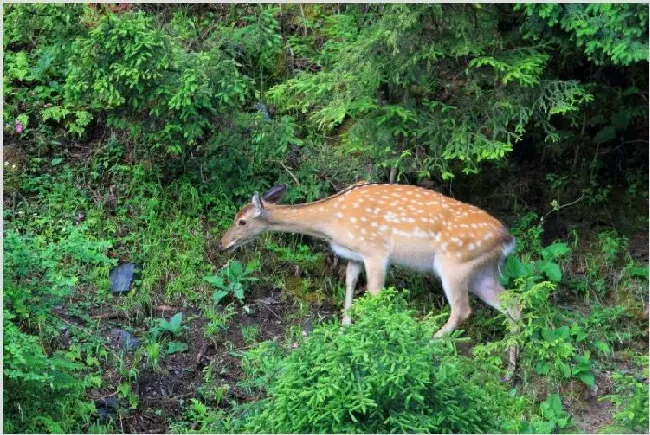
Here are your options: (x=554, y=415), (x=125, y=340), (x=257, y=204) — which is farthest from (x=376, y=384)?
(x=257, y=204)

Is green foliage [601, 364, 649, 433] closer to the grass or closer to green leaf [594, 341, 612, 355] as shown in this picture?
the grass

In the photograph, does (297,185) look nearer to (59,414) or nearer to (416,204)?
(416,204)

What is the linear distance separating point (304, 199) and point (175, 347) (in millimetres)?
2327

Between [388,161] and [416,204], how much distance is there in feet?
1.64

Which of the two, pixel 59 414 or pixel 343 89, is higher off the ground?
pixel 343 89

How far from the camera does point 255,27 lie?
1148 centimetres

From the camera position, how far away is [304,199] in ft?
37.1

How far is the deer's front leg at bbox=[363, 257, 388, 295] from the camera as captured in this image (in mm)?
9984

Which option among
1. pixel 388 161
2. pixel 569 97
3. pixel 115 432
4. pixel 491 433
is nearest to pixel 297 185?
pixel 388 161

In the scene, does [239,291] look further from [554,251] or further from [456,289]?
[554,251]

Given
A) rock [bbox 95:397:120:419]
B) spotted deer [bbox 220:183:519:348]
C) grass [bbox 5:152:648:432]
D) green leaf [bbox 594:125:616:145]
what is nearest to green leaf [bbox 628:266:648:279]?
grass [bbox 5:152:648:432]

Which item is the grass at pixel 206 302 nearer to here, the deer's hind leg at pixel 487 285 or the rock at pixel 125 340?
the rock at pixel 125 340

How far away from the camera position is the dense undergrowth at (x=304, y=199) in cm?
776

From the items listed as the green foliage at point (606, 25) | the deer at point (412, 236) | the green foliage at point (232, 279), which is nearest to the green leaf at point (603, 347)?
the deer at point (412, 236)
